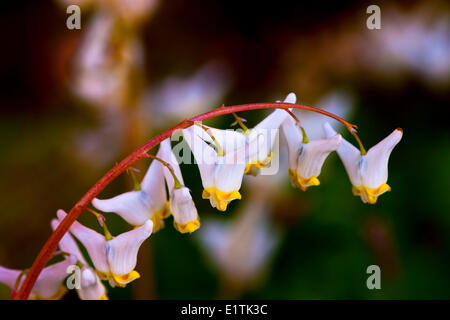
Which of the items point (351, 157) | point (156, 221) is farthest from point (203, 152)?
point (351, 157)

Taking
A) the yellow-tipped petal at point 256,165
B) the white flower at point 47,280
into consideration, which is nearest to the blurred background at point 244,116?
the white flower at point 47,280

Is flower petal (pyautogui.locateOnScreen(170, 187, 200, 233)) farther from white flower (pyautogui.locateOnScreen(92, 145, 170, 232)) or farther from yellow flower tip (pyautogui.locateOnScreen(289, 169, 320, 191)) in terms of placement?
yellow flower tip (pyautogui.locateOnScreen(289, 169, 320, 191))

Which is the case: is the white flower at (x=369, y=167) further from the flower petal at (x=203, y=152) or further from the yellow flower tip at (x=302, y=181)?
the flower petal at (x=203, y=152)

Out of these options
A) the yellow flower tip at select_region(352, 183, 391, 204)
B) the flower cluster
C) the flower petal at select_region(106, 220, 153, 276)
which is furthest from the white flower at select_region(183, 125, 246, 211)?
the yellow flower tip at select_region(352, 183, 391, 204)

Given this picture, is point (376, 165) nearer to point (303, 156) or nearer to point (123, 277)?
point (303, 156)

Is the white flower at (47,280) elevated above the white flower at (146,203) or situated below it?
below
